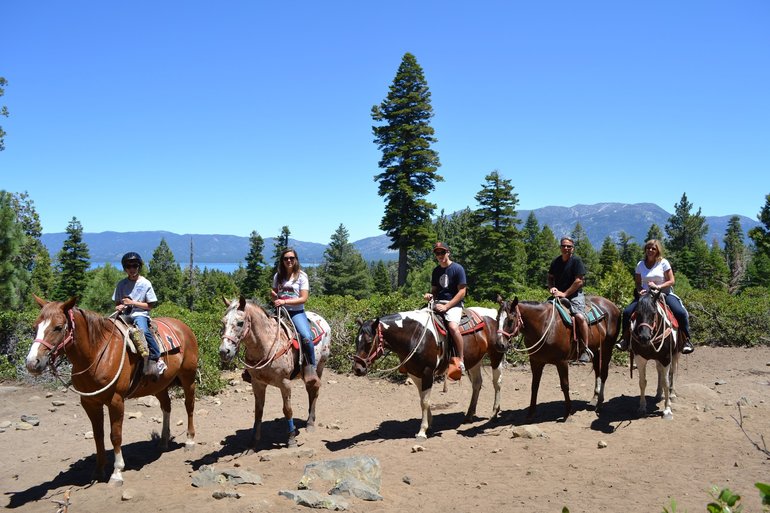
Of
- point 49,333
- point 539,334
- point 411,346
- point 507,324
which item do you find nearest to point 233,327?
point 49,333

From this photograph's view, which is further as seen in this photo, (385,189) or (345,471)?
(385,189)

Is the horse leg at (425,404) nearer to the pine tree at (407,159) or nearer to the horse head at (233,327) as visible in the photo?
the horse head at (233,327)

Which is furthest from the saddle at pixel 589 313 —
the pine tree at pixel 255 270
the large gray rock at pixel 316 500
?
the pine tree at pixel 255 270

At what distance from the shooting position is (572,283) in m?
9.66

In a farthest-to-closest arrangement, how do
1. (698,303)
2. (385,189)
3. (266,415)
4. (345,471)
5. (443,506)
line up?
(385,189) → (698,303) → (266,415) → (345,471) → (443,506)

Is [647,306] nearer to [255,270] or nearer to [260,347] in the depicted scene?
[260,347]

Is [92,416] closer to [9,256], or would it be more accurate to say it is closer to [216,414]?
[216,414]

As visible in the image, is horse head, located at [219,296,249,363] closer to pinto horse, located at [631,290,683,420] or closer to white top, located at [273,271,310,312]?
white top, located at [273,271,310,312]

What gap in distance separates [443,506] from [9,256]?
999 inches

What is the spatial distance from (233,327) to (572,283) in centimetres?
636

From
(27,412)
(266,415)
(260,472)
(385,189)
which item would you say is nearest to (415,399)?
(266,415)

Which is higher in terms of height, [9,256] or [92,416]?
[9,256]

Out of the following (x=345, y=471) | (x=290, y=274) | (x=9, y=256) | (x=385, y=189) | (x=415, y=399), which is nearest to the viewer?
(x=345, y=471)

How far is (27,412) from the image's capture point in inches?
408
